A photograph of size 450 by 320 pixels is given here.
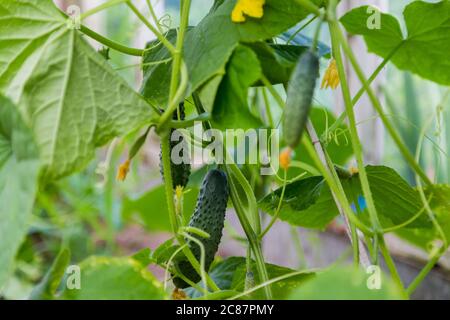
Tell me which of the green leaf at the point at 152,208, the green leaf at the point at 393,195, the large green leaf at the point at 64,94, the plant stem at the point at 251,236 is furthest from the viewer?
the green leaf at the point at 152,208

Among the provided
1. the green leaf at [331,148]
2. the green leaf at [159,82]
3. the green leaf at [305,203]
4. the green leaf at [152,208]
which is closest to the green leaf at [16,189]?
the green leaf at [159,82]

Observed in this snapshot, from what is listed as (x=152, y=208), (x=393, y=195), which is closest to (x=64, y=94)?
(x=393, y=195)

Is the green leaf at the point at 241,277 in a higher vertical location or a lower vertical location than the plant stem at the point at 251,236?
lower

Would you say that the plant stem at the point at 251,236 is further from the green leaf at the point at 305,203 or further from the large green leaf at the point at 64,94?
the large green leaf at the point at 64,94

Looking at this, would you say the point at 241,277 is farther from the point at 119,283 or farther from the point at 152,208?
the point at 152,208

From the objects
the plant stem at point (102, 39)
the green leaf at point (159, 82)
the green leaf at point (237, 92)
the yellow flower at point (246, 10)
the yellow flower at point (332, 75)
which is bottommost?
the green leaf at point (237, 92)

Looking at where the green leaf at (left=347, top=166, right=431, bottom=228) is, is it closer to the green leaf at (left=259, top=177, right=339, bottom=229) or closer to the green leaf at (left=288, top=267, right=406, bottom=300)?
the green leaf at (left=259, top=177, right=339, bottom=229)

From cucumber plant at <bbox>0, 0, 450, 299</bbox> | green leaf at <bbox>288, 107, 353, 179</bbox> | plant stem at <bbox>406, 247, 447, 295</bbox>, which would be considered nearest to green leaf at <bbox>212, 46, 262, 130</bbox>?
cucumber plant at <bbox>0, 0, 450, 299</bbox>
